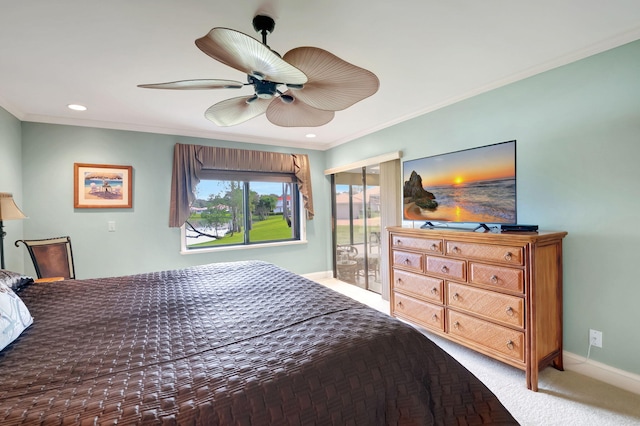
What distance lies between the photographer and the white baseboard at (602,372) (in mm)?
1954

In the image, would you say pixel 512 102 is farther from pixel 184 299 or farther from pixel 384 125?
pixel 184 299

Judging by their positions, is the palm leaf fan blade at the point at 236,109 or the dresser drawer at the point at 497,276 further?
the dresser drawer at the point at 497,276

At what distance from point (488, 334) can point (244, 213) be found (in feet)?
11.6

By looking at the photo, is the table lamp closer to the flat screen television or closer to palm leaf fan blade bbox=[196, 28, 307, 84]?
palm leaf fan blade bbox=[196, 28, 307, 84]

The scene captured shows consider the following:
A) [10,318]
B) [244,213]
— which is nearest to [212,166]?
[244,213]

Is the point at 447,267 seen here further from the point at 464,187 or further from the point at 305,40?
the point at 305,40

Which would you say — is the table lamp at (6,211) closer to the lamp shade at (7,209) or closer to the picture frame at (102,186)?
the lamp shade at (7,209)

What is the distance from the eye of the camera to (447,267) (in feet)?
8.20

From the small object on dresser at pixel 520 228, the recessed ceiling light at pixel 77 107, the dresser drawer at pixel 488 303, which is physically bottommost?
the dresser drawer at pixel 488 303

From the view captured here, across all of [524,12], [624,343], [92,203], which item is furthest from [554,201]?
[92,203]

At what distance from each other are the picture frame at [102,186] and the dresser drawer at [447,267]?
364 centimetres

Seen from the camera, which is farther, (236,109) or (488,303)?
(488,303)

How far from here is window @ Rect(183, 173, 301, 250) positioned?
420cm

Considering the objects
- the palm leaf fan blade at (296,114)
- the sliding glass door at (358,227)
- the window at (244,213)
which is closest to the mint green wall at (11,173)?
the window at (244,213)
